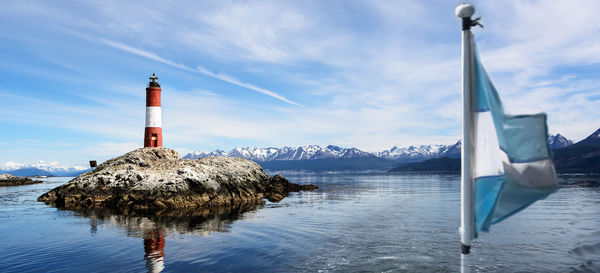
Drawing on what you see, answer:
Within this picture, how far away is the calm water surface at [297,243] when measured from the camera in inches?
537

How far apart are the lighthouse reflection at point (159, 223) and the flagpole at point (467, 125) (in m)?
12.2

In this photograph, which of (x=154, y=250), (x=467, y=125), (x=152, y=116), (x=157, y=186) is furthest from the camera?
(x=152, y=116)

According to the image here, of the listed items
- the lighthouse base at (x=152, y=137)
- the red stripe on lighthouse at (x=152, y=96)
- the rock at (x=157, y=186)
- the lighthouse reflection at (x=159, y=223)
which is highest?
the red stripe on lighthouse at (x=152, y=96)

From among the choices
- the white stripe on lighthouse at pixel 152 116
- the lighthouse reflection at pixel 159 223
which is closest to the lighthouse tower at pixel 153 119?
the white stripe on lighthouse at pixel 152 116

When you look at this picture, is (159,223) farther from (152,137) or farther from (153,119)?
(153,119)

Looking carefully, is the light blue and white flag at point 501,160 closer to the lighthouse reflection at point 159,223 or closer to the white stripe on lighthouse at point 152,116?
the lighthouse reflection at point 159,223

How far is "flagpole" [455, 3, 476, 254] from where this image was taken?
4.37m

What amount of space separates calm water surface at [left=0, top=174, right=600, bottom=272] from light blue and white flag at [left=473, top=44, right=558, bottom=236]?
4796 millimetres

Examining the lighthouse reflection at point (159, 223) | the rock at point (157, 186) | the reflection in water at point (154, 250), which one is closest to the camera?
the reflection in water at point (154, 250)

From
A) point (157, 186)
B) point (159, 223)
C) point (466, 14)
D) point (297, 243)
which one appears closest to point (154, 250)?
point (297, 243)

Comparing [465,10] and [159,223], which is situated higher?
[465,10]

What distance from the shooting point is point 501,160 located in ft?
15.5

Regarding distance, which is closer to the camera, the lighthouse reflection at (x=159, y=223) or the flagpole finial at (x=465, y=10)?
the flagpole finial at (x=465, y=10)

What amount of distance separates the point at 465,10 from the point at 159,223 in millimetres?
24908
